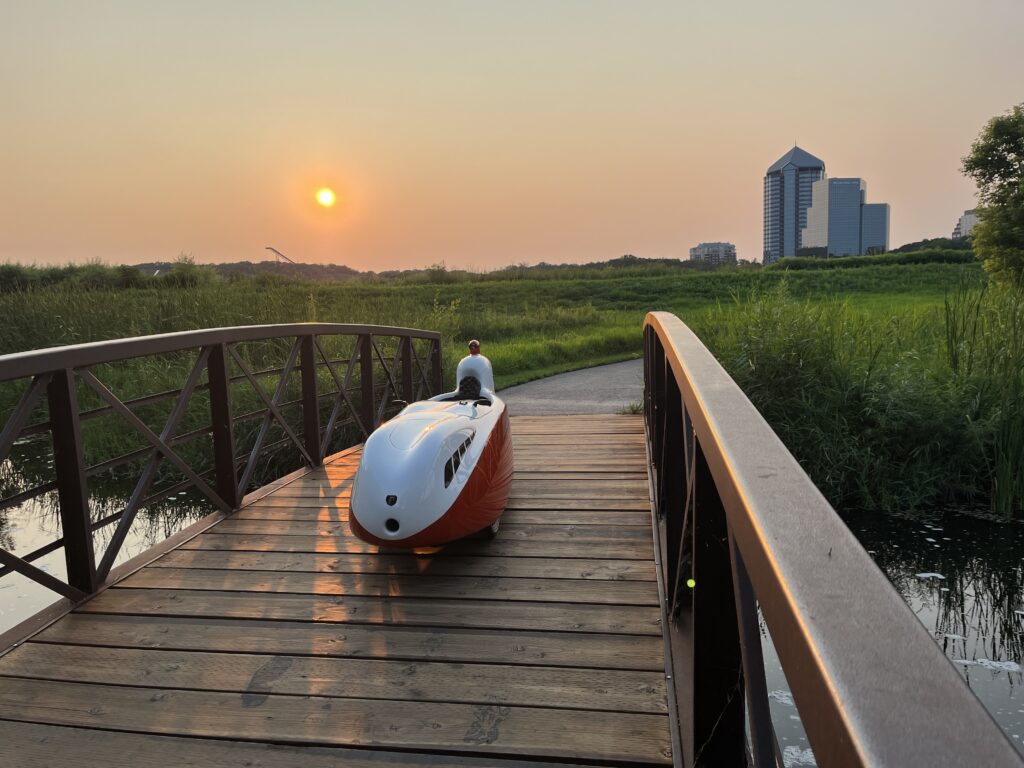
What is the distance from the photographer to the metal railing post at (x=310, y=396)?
5059 millimetres

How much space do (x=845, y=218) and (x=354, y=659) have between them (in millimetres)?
123319

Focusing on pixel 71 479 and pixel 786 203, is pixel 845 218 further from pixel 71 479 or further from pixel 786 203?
pixel 71 479

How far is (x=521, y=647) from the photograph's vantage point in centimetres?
257

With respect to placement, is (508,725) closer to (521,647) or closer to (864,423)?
(521,647)

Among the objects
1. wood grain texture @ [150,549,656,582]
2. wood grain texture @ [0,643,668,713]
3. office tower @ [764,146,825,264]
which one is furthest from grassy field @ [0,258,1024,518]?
office tower @ [764,146,825,264]

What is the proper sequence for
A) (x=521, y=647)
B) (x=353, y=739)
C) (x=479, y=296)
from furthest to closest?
(x=479, y=296) < (x=521, y=647) < (x=353, y=739)

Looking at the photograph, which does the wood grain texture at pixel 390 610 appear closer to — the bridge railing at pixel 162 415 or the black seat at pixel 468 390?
the bridge railing at pixel 162 415

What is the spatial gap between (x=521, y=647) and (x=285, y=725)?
813 millimetres

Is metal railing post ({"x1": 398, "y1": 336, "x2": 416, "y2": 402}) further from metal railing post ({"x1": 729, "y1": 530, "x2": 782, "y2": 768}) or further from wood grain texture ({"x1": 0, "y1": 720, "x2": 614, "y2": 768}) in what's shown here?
metal railing post ({"x1": 729, "y1": 530, "x2": 782, "y2": 768})

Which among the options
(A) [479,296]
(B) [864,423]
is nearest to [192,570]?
(B) [864,423]

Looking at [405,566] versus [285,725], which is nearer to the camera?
[285,725]

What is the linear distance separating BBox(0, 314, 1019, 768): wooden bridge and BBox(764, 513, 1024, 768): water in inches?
39.0

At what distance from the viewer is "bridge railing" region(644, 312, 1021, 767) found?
48 centimetres

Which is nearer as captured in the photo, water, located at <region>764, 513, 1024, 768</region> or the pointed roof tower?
water, located at <region>764, 513, 1024, 768</region>
